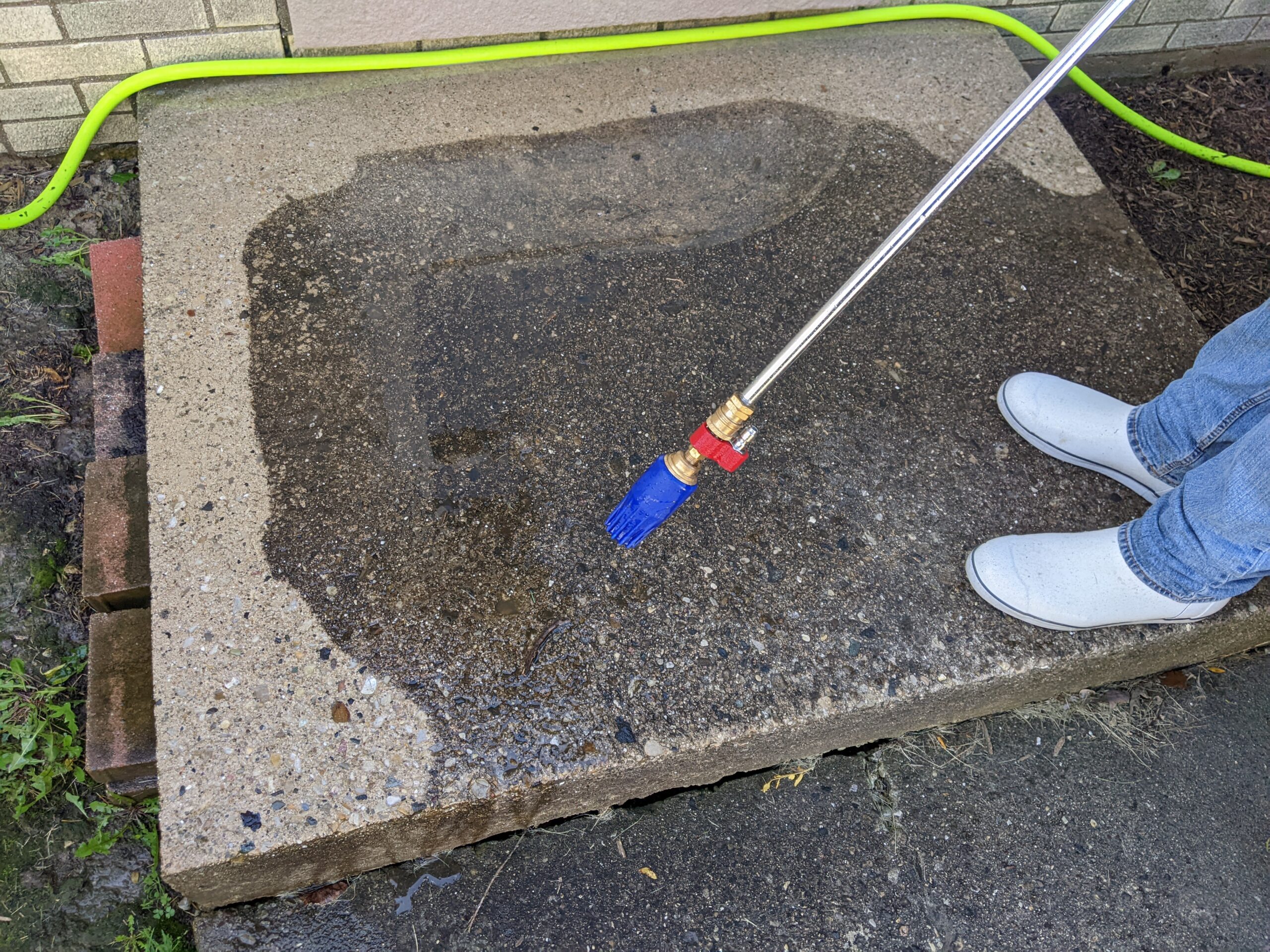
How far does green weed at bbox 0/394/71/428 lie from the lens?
6.45 feet

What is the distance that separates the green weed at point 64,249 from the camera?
217cm

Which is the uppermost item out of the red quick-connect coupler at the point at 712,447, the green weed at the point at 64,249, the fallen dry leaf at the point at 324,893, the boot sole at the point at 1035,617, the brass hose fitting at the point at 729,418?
the brass hose fitting at the point at 729,418

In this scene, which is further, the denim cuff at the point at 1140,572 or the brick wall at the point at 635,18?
the brick wall at the point at 635,18

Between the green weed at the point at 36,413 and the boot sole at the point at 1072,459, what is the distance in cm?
214

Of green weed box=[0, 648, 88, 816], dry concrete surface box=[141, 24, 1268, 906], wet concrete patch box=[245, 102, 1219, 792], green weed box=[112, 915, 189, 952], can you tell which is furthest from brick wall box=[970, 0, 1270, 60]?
green weed box=[112, 915, 189, 952]

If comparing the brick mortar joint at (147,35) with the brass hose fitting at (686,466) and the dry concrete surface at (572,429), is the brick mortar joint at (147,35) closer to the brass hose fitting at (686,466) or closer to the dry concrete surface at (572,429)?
the dry concrete surface at (572,429)

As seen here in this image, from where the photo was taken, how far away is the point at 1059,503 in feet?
6.03

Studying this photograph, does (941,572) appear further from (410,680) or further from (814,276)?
(410,680)

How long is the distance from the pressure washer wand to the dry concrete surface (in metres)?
0.23

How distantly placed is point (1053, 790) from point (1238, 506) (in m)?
0.69

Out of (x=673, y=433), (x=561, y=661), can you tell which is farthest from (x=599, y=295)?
(x=561, y=661)

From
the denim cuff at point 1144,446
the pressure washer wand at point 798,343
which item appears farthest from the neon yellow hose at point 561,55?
the denim cuff at point 1144,446

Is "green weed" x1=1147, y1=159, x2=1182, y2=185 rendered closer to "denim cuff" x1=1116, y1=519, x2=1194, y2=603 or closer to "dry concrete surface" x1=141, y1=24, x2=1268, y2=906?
"dry concrete surface" x1=141, y1=24, x2=1268, y2=906

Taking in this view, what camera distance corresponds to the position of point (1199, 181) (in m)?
2.65
